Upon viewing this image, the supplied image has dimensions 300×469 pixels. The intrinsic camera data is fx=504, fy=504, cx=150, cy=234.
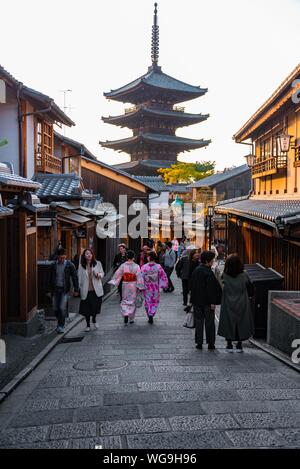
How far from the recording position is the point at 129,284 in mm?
11148

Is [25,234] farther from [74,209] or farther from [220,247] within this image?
[220,247]

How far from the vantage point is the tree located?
42719mm

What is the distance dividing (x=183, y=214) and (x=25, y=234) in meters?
29.1

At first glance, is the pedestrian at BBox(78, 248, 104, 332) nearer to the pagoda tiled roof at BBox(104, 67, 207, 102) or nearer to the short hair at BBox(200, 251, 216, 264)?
the short hair at BBox(200, 251, 216, 264)

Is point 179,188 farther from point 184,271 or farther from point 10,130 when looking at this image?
point 184,271

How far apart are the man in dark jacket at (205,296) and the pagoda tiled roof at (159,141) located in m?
41.1

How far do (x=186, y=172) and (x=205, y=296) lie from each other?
115 ft

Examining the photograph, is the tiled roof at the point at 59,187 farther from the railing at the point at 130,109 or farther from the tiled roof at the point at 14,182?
the railing at the point at 130,109

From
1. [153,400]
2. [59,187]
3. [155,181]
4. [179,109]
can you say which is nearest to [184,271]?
[59,187]

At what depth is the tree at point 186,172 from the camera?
4272 centimetres

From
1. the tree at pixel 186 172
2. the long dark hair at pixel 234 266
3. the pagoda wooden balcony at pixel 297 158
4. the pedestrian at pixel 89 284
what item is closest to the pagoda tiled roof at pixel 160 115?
the tree at pixel 186 172

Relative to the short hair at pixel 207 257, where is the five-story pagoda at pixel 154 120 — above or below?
above

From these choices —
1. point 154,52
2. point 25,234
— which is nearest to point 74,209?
point 25,234

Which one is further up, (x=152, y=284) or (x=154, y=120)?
(x=154, y=120)
